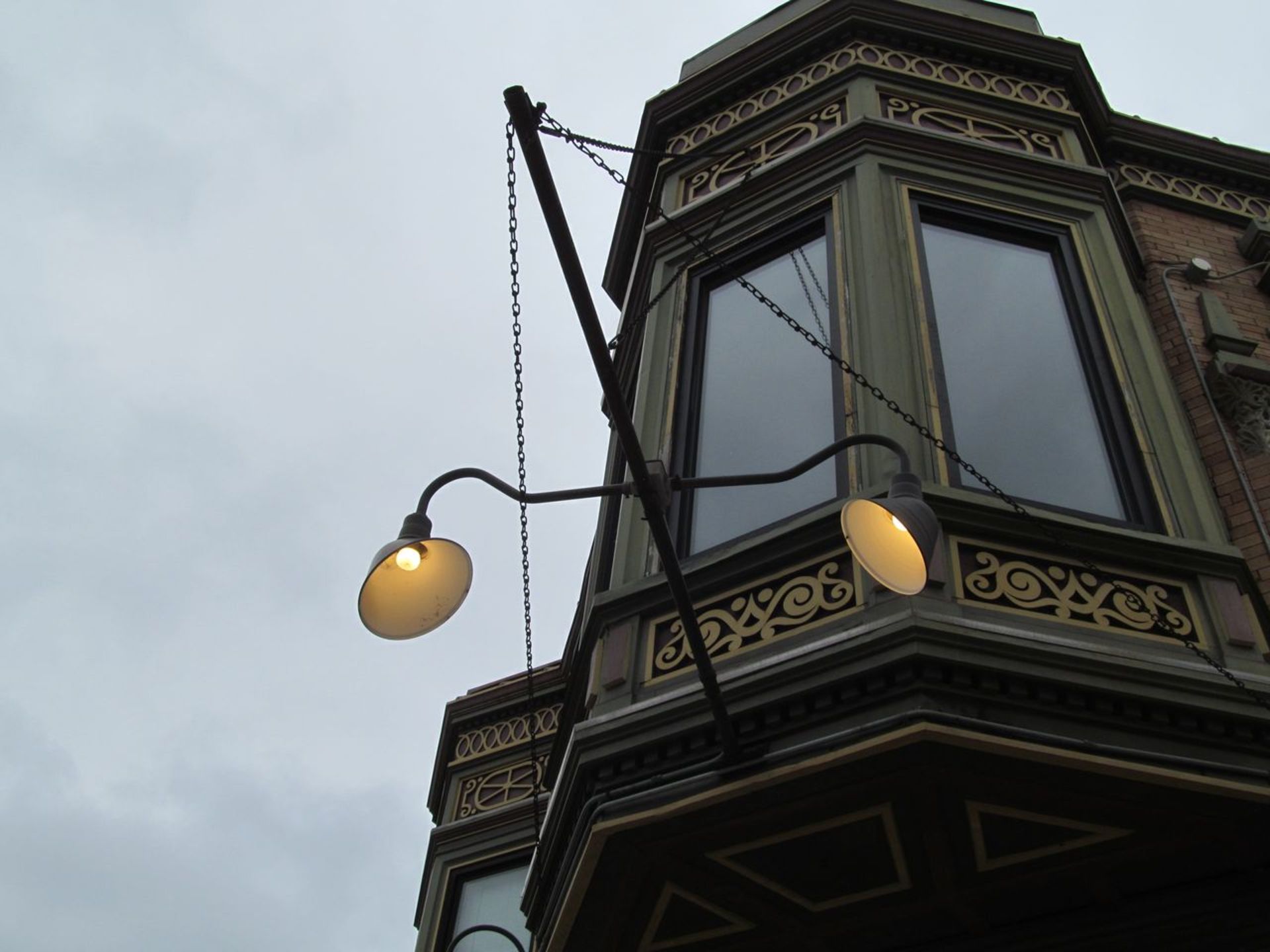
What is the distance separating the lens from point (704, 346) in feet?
24.8

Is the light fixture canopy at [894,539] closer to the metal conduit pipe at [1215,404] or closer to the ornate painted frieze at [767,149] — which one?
the metal conduit pipe at [1215,404]

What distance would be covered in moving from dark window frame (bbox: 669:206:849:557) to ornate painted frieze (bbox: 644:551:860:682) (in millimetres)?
420

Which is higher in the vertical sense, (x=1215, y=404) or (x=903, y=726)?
(x=1215, y=404)

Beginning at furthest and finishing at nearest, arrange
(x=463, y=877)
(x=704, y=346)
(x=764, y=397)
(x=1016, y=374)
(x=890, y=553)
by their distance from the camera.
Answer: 1. (x=463, y=877)
2. (x=704, y=346)
3. (x=764, y=397)
4. (x=1016, y=374)
5. (x=890, y=553)

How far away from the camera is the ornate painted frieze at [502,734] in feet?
36.8

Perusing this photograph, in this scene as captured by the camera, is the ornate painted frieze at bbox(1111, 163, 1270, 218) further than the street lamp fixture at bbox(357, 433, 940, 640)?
Yes

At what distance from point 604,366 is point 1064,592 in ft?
7.57

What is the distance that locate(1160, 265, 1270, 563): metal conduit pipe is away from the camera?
21.9ft

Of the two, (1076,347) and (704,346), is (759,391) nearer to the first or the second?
(704,346)

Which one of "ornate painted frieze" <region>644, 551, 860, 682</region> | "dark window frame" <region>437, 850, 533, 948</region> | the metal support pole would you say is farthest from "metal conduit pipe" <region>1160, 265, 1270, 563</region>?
"dark window frame" <region>437, 850, 533, 948</region>

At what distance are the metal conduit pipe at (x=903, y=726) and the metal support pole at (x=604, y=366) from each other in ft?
0.42

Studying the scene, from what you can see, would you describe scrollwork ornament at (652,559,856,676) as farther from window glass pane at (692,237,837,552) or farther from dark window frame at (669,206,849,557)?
window glass pane at (692,237,837,552)

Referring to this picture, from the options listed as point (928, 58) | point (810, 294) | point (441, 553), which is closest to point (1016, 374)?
point (810, 294)

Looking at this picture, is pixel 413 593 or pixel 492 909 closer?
pixel 413 593
